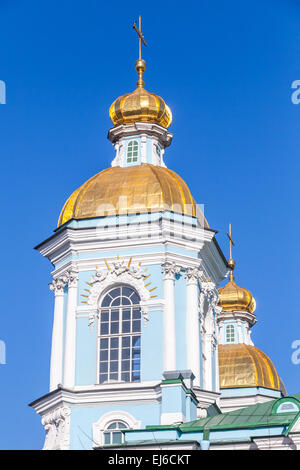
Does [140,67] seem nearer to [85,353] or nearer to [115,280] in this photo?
[115,280]

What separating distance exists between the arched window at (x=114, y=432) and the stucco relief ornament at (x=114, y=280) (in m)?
2.83

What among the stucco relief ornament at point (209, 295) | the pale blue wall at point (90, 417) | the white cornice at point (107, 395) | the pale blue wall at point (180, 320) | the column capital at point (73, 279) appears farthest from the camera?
the stucco relief ornament at point (209, 295)

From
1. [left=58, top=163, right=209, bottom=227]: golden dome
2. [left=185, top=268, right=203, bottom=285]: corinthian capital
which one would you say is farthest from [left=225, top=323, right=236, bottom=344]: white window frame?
[left=185, top=268, right=203, bottom=285]: corinthian capital

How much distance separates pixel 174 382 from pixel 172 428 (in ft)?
12.0

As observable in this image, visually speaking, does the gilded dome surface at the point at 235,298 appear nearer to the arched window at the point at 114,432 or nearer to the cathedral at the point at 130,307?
the cathedral at the point at 130,307

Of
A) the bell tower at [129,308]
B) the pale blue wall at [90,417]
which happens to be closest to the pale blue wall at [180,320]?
the bell tower at [129,308]

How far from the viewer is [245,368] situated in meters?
45.7

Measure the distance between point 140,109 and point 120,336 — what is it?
7956mm

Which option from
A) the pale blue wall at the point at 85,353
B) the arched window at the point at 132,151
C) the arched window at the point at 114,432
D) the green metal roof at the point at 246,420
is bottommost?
the green metal roof at the point at 246,420

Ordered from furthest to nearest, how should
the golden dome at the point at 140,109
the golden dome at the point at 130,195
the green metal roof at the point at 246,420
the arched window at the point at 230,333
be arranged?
the arched window at the point at 230,333 → the golden dome at the point at 140,109 → the golden dome at the point at 130,195 → the green metal roof at the point at 246,420

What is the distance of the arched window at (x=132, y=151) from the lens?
36.5m

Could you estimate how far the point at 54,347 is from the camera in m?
33.2
